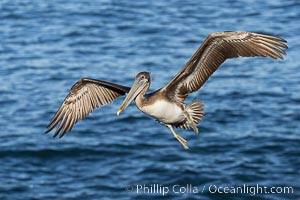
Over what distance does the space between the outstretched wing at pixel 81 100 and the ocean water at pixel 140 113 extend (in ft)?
18.1

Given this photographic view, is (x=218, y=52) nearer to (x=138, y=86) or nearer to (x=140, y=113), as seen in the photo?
(x=138, y=86)

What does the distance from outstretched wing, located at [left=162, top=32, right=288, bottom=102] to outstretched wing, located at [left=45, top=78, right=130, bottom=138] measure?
1391mm

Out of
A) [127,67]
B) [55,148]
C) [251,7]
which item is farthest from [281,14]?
[55,148]

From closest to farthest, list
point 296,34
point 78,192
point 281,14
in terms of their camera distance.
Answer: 1. point 78,192
2. point 296,34
3. point 281,14

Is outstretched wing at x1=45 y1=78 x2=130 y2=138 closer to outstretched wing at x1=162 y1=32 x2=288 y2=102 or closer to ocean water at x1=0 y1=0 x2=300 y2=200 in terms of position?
outstretched wing at x1=162 y1=32 x2=288 y2=102

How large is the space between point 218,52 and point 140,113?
10132mm

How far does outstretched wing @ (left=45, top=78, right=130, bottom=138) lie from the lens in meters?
12.3

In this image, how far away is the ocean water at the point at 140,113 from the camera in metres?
18.1

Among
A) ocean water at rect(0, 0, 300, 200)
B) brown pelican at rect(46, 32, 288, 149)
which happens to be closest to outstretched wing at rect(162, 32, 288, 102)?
brown pelican at rect(46, 32, 288, 149)

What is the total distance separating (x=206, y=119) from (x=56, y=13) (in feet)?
30.2

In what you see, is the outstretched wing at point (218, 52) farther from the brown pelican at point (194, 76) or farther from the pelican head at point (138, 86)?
the pelican head at point (138, 86)

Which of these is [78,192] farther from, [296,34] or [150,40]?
[296,34]

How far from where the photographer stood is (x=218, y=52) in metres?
11.1

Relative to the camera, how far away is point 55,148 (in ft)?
64.7
